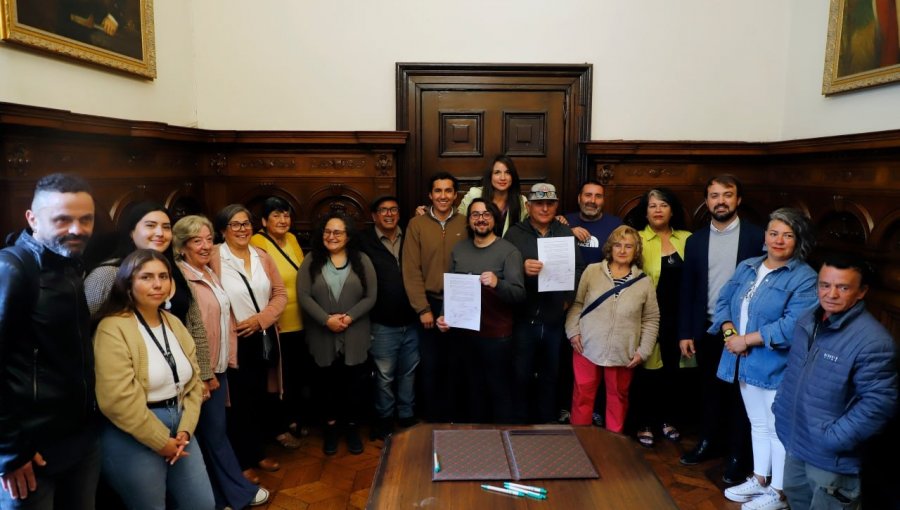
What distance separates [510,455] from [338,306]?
150 centimetres

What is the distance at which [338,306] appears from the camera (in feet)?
10.6

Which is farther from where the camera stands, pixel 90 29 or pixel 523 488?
pixel 90 29

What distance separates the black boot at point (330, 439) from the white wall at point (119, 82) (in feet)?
7.45

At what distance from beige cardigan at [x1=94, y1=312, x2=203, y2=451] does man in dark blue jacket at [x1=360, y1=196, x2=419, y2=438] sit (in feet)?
4.99

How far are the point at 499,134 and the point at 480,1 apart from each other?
0.97 meters

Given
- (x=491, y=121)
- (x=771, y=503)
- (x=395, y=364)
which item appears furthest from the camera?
(x=491, y=121)

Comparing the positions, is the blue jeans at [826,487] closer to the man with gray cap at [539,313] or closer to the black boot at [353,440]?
the man with gray cap at [539,313]

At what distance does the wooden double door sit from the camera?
4.16m

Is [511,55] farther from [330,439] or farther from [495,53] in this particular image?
[330,439]

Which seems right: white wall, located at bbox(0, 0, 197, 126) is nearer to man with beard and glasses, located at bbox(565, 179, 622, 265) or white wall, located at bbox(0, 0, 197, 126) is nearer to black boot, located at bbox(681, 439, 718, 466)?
man with beard and glasses, located at bbox(565, 179, 622, 265)

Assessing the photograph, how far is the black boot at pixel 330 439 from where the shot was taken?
11.0 feet

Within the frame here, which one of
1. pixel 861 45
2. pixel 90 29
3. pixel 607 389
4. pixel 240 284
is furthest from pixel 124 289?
pixel 861 45

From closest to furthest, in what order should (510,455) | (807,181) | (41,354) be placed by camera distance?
1. (41,354)
2. (510,455)
3. (807,181)

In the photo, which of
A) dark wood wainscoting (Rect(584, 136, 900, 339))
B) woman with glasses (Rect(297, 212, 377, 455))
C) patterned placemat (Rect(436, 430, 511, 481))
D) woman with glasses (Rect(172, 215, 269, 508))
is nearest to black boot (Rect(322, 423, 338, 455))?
woman with glasses (Rect(297, 212, 377, 455))
